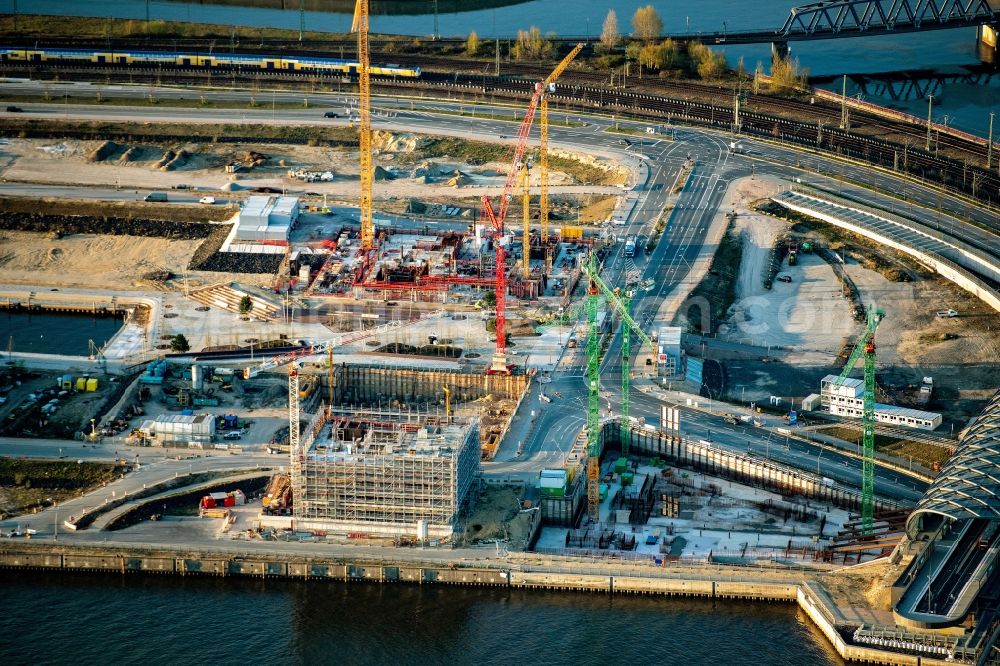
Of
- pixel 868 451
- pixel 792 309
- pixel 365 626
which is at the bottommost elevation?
pixel 365 626

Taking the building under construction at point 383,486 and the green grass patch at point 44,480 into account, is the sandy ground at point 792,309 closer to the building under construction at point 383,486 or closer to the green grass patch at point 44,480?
the building under construction at point 383,486

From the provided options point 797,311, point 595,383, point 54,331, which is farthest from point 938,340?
point 54,331

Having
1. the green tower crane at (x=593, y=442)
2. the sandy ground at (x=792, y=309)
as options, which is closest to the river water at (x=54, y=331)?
the green tower crane at (x=593, y=442)

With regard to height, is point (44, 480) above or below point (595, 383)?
below

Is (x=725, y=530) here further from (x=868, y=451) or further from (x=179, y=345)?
(x=179, y=345)

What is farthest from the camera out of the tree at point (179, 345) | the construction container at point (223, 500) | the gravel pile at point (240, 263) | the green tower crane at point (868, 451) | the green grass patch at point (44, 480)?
the gravel pile at point (240, 263)

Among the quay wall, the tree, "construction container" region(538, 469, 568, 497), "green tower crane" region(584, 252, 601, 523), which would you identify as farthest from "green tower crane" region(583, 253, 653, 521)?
the tree

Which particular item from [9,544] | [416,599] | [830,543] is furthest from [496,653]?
[9,544]

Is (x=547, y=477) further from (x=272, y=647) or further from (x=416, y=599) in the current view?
(x=272, y=647)
